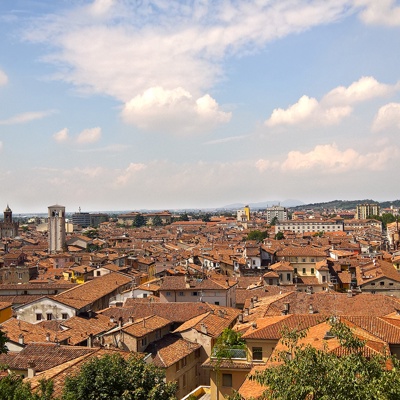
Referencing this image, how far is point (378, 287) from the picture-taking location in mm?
49031

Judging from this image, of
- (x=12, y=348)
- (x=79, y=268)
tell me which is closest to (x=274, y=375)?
(x=12, y=348)

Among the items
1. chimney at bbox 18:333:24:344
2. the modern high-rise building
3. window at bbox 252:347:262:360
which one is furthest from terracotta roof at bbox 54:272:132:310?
the modern high-rise building

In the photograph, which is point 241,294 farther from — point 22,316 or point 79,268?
point 79,268

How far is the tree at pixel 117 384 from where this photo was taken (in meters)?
15.1

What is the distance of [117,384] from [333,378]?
24.4 ft

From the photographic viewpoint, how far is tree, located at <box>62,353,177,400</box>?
15.1 meters

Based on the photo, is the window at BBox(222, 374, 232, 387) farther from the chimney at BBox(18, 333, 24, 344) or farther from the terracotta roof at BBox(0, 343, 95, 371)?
the chimney at BBox(18, 333, 24, 344)

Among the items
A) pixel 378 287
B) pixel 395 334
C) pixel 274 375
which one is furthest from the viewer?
pixel 378 287

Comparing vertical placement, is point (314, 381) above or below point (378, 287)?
above

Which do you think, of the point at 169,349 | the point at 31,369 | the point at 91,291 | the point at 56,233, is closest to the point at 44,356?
the point at 31,369

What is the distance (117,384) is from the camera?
1546 centimetres

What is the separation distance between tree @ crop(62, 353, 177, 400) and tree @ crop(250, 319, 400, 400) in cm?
471

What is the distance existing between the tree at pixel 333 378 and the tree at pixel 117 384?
4709 millimetres

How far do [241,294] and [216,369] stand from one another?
73.7 ft
